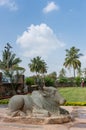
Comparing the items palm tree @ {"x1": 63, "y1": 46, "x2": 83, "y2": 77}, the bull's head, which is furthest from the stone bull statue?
palm tree @ {"x1": 63, "y1": 46, "x2": 83, "y2": 77}

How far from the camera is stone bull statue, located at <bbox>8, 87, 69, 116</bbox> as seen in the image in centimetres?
817

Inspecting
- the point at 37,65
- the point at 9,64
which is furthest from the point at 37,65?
the point at 9,64

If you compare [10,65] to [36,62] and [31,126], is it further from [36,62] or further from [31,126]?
[36,62]

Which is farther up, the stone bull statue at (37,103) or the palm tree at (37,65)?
the palm tree at (37,65)

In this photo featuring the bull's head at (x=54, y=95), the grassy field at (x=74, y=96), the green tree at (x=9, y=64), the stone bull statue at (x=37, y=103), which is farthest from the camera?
the green tree at (x=9, y=64)

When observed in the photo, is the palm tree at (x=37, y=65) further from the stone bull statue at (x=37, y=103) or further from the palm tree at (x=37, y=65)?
the stone bull statue at (x=37, y=103)

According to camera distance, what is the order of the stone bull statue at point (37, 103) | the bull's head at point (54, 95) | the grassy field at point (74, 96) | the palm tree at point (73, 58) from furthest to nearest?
the palm tree at point (73, 58)
the grassy field at point (74, 96)
the bull's head at point (54, 95)
the stone bull statue at point (37, 103)

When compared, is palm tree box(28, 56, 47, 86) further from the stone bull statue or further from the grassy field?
the stone bull statue

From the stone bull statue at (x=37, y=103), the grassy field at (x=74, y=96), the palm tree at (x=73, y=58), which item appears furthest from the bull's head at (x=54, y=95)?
the palm tree at (x=73, y=58)

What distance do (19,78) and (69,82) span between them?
33.5 m

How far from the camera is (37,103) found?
8172mm

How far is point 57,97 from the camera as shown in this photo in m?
8.35

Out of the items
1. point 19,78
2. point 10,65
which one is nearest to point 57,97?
point 19,78

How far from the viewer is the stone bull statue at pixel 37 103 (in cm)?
817
